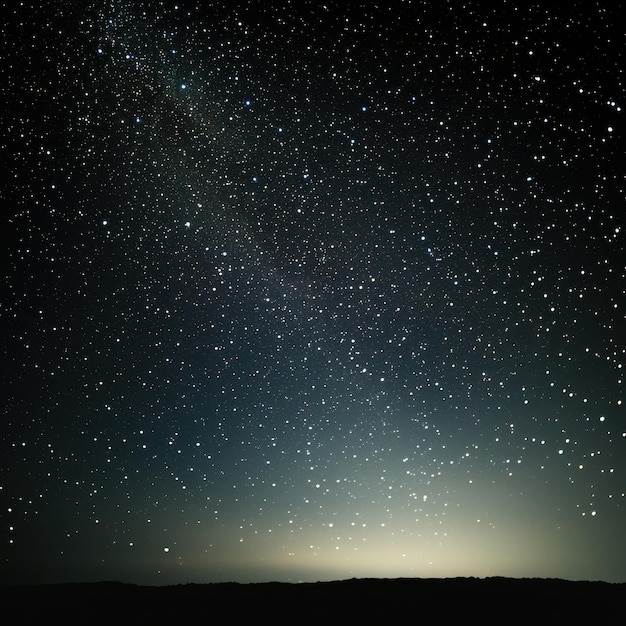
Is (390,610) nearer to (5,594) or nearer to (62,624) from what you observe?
(62,624)

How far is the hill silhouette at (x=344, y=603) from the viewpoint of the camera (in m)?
4.73

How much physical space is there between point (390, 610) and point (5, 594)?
5062mm

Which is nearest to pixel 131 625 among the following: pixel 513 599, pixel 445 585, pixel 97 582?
pixel 97 582

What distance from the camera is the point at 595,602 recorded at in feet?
16.4

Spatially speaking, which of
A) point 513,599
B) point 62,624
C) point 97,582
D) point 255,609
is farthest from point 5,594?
point 513,599

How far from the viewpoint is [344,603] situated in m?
5.06

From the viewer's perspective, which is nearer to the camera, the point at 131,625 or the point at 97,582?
the point at 131,625

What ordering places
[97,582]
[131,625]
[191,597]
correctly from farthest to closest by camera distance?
[97,582] < [191,597] < [131,625]

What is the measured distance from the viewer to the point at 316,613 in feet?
15.9

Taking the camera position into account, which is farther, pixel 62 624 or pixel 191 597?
pixel 191 597

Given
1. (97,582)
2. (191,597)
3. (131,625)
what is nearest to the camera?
(131,625)

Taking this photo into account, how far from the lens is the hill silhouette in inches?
186

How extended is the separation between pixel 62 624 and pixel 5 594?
8.12 feet

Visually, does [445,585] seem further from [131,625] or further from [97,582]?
[97,582]
